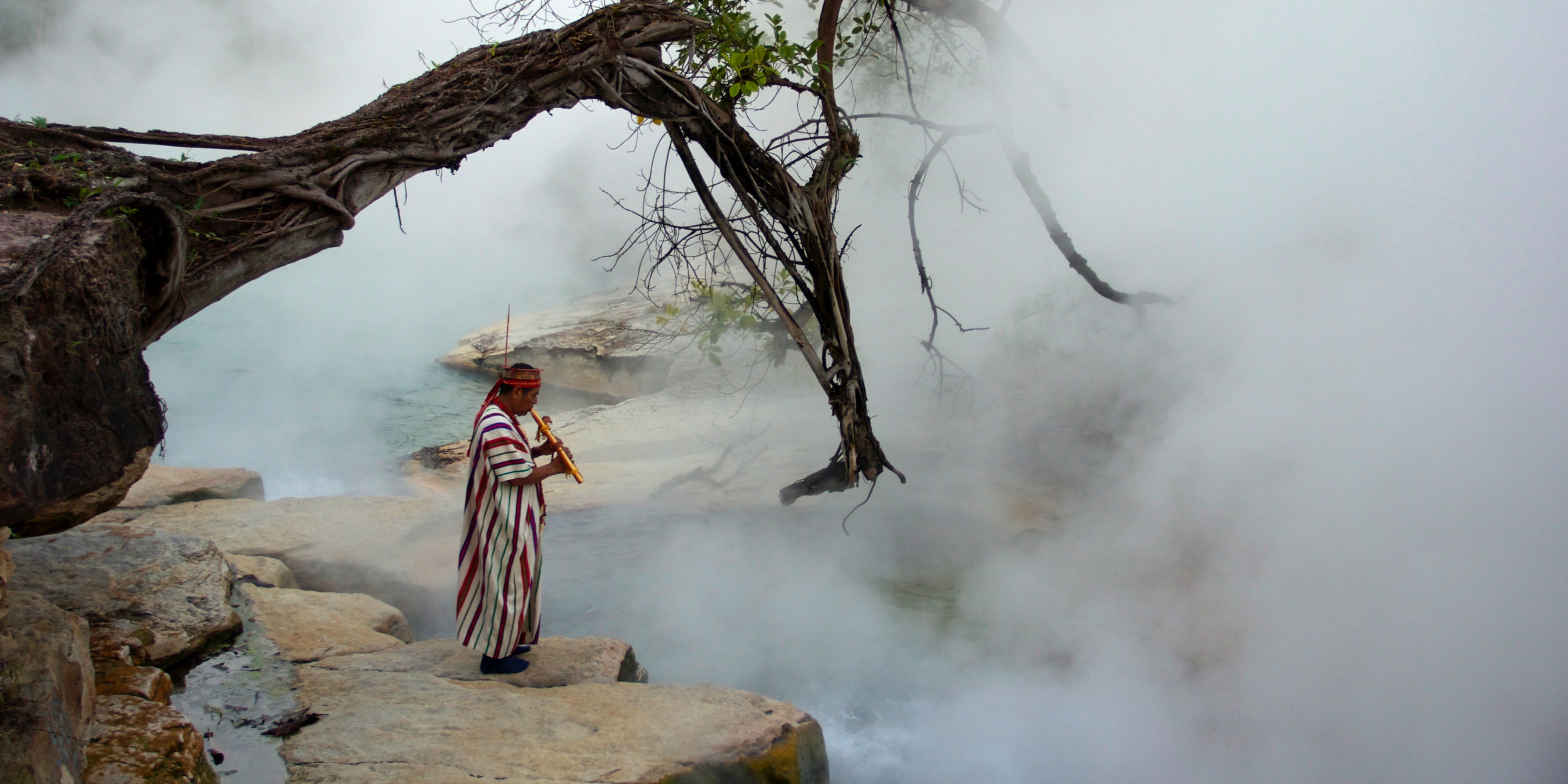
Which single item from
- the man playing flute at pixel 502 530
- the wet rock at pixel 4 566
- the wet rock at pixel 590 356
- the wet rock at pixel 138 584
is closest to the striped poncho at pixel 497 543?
the man playing flute at pixel 502 530

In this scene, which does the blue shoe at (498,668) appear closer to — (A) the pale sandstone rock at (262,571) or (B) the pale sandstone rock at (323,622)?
(B) the pale sandstone rock at (323,622)

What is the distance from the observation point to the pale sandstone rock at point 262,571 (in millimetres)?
3592

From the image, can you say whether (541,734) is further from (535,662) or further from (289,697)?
(289,697)

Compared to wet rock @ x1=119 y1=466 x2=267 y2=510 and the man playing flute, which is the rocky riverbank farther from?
wet rock @ x1=119 y1=466 x2=267 y2=510

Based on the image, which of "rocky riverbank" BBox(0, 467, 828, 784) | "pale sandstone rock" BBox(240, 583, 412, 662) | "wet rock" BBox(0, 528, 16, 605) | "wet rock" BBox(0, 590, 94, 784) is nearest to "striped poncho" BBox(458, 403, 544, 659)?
"rocky riverbank" BBox(0, 467, 828, 784)

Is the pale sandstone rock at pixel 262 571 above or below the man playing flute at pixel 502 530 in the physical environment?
below

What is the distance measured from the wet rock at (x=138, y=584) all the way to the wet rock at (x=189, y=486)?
6.41 feet

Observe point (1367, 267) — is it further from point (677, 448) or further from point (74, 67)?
point (74, 67)

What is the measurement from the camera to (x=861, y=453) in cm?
292

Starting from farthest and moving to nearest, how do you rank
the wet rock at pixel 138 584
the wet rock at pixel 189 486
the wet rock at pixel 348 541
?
the wet rock at pixel 189 486 < the wet rock at pixel 348 541 < the wet rock at pixel 138 584

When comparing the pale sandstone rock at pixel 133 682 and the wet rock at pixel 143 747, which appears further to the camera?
the pale sandstone rock at pixel 133 682

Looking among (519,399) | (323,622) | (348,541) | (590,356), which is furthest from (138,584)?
(590,356)

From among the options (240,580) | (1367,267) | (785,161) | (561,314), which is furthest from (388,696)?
(561,314)

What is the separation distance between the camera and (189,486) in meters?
4.98
